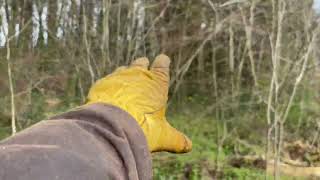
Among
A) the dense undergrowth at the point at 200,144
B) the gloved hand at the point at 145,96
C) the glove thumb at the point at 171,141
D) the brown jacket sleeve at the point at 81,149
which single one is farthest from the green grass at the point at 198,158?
the brown jacket sleeve at the point at 81,149

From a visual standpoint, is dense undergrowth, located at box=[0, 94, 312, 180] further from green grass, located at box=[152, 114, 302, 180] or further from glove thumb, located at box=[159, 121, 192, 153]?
glove thumb, located at box=[159, 121, 192, 153]

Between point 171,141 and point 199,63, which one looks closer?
point 171,141

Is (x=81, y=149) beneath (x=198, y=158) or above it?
above

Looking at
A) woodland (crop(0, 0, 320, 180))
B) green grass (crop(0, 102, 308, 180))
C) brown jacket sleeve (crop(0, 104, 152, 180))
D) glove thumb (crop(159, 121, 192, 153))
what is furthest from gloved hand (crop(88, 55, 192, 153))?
green grass (crop(0, 102, 308, 180))

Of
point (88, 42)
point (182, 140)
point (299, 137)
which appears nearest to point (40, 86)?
point (88, 42)

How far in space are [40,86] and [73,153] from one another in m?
6.22

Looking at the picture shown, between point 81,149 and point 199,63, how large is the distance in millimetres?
8154

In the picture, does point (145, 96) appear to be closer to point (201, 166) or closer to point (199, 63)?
point (201, 166)

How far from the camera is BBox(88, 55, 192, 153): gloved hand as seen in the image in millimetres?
1520

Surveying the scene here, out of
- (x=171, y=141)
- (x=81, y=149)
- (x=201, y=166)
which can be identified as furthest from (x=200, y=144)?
(x=81, y=149)

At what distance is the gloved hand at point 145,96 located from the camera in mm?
1520

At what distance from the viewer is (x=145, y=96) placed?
5.29 ft

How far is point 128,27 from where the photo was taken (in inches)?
294

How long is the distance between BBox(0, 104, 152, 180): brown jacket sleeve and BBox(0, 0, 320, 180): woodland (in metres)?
4.07
